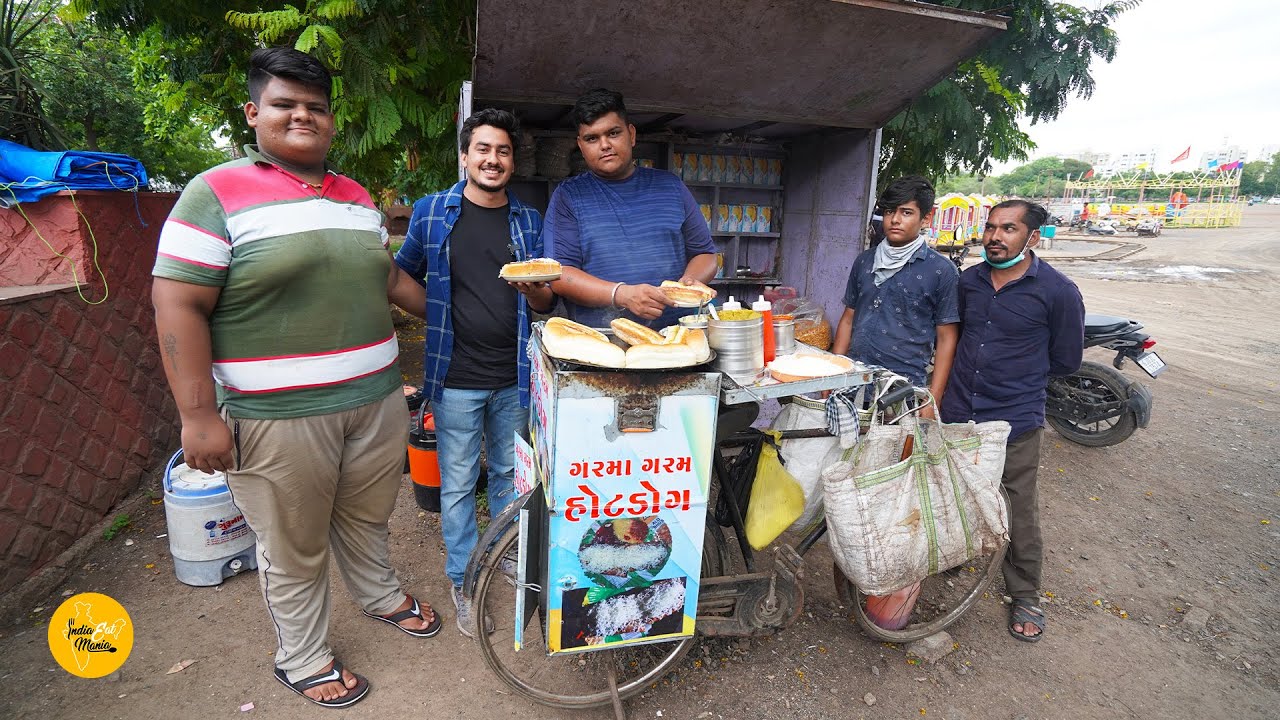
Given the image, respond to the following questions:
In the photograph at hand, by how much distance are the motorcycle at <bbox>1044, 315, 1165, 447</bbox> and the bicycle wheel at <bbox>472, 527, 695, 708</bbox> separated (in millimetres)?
4160

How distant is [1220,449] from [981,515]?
461cm

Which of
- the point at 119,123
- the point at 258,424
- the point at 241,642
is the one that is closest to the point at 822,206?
the point at 258,424

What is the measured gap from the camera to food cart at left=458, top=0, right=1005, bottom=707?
5.86ft

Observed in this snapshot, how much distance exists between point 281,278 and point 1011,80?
6108 mm

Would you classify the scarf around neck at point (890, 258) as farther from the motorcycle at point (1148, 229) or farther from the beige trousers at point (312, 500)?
the motorcycle at point (1148, 229)

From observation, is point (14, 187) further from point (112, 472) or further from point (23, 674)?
point (23, 674)

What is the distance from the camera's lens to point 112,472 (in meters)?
3.42

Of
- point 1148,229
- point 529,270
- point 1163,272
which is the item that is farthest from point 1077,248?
point 529,270

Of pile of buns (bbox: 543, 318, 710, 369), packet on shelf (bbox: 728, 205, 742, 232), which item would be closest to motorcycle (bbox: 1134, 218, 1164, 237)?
packet on shelf (bbox: 728, 205, 742, 232)

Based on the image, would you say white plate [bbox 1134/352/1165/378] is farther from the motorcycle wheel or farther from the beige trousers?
the beige trousers

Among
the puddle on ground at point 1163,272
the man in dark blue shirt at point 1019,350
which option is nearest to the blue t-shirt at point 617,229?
the man in dark blue shirt at point 1019,350

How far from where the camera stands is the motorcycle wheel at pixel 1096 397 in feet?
15.8

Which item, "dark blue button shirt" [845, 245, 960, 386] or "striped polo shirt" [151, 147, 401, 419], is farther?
"dark blue button shirt" [845, 245, 960, 386]

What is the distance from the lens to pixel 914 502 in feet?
6.94
